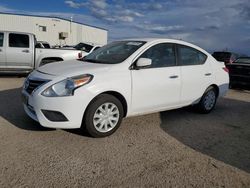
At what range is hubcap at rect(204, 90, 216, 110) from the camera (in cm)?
634

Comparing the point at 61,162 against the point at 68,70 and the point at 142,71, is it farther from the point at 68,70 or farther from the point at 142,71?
the point at 142,71

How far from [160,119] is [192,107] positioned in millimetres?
1137

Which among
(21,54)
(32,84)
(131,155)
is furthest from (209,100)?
(21,54)

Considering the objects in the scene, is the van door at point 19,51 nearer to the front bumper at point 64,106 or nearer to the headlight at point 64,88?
the front bumper at point 64,106

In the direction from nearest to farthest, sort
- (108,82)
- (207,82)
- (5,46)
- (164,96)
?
1. (108,82)
2. (164,96)
3. (207,82)
4. (5,46)

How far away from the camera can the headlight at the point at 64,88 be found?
410cm

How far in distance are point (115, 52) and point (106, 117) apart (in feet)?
4.80

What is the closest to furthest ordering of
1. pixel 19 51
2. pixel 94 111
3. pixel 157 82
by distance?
pixel 94 111
pixel 157 82
pixel 19 51

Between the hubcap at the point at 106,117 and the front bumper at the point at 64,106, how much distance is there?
0.28 metres

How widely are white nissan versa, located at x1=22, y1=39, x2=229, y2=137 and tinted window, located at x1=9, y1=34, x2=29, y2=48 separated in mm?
6145

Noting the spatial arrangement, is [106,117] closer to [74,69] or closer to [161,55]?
[74,69]

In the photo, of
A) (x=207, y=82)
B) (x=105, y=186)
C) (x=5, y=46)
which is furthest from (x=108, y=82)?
(x=5, y=46)

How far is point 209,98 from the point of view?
6406 mm

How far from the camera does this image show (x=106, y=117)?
14.6ft
